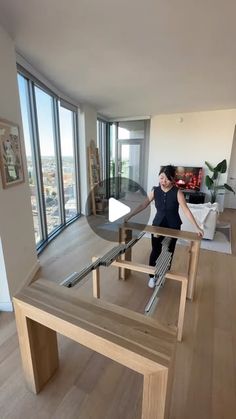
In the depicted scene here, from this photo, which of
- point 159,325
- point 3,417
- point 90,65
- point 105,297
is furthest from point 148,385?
point 90,65

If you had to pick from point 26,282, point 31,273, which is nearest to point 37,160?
point 31,273

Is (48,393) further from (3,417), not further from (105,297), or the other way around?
(105,297)

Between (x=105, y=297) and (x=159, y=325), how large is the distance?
1.26 metres

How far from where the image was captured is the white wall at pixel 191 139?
16.2 feet

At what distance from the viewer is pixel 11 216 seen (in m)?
1.90

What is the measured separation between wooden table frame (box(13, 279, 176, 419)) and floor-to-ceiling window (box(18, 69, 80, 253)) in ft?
6.45

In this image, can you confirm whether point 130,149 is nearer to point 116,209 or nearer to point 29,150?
point 29,150

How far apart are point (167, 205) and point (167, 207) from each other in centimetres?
2

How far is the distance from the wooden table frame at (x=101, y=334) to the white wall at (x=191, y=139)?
17.0 ft

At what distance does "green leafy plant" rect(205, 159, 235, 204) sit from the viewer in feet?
15.8

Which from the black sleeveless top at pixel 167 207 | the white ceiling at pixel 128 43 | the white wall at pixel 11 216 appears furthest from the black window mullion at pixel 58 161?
the black sleeveless top at pixel 167 207

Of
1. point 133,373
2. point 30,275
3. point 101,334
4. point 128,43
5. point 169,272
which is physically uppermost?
point 128,43

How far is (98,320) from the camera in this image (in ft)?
2.97

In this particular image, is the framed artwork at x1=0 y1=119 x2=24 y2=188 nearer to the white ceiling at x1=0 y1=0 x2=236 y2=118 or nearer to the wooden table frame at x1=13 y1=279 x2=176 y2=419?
the white ceiling at x1=0 y1=0 x2=236 y2=118
